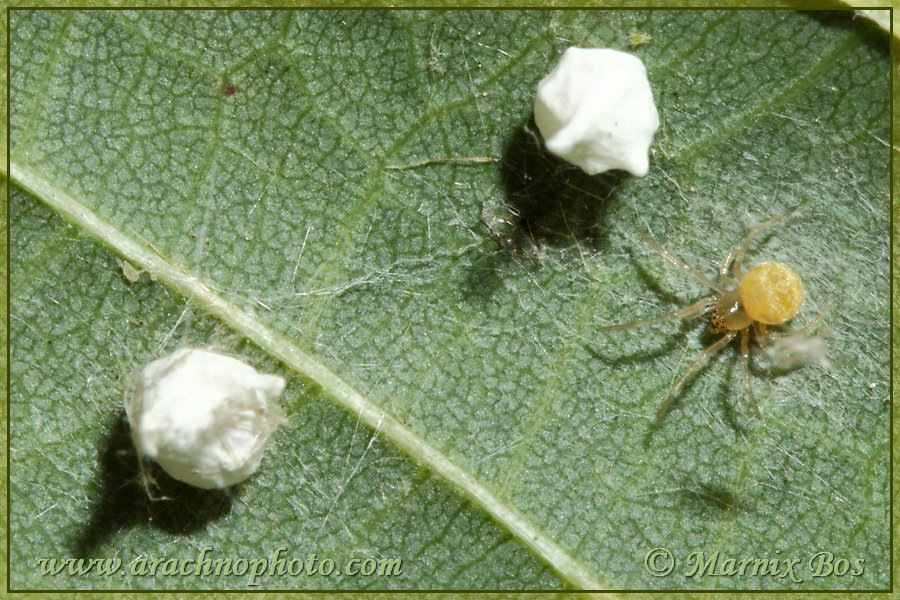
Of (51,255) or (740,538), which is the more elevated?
(51,255)

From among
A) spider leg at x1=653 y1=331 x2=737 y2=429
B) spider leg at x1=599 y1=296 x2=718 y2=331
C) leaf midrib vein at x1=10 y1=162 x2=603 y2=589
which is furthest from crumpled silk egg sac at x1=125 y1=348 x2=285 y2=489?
spider leg at x1=653 y1=331 x2=737 y2=429

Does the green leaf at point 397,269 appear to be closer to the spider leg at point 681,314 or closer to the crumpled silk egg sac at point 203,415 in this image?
the spider leg at point 681,314

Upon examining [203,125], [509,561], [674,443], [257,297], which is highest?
[203,125]

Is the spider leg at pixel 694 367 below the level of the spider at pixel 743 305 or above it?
below

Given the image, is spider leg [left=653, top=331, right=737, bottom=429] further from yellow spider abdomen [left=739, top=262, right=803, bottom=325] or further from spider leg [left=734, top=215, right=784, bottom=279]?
spider leg [left=734, top=215, right=784, bottom=279]

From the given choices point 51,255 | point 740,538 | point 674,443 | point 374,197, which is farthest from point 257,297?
point 740,538

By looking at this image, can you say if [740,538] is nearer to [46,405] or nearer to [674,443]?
[674,443]
